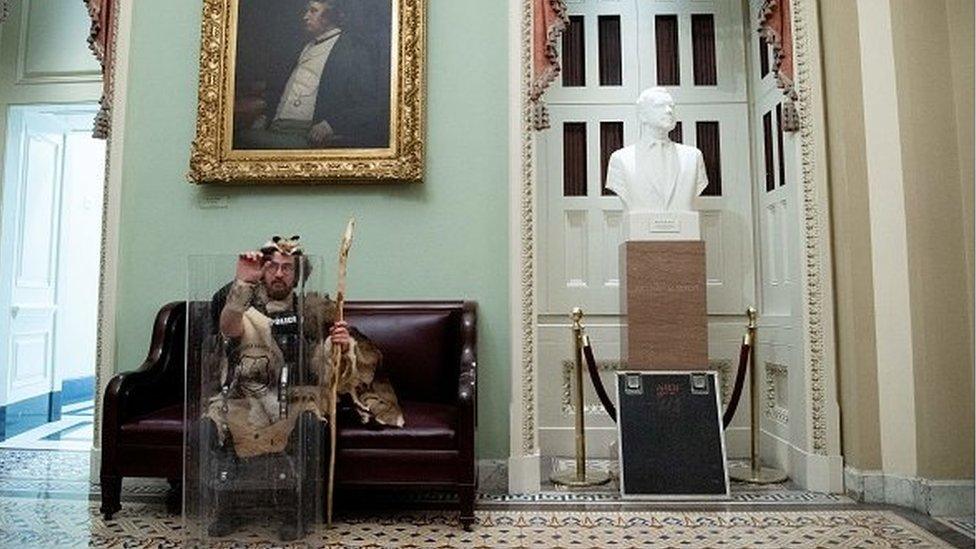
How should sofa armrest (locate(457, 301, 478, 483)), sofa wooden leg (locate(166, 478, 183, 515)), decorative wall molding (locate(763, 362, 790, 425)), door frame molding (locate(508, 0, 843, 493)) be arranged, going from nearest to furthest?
sofa armrest (locate(457, 301, 478, 483))
sofa wooden leg (locate(166, 478, 183, 515))
door frame molding (locate(508, 0, 843, 493))
decorative wall molding (locate(763, 362, 790, 425))

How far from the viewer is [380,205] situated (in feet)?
12.1

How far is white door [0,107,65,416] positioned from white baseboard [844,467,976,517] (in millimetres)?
6039

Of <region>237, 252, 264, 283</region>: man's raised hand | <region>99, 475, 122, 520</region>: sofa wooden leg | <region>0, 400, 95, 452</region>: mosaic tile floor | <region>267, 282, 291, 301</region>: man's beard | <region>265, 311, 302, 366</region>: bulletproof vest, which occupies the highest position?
<region>237, 252, 264, 283</region>: man's raised hand

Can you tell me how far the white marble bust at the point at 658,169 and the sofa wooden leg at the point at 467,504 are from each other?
1767 mm

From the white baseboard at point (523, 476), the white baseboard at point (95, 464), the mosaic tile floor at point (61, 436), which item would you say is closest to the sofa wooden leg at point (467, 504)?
the white baseboard at point (523, 476)

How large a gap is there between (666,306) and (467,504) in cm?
150

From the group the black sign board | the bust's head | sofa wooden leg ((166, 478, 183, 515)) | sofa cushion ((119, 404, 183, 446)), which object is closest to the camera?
sofa cushion ((119, 404, 183, 446))

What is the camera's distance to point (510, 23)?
3.70 m

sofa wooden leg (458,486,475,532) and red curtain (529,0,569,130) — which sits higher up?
red curtain (529,0,569,130)

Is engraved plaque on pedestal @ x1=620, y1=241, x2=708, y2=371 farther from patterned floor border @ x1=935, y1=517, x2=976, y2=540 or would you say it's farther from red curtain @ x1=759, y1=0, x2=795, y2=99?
patterned floor border @ x1=935, y1=517, x2=976, y2=540

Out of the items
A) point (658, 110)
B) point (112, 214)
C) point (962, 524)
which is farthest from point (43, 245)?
point (962, 524)

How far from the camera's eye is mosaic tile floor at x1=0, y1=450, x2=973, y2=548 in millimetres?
2691

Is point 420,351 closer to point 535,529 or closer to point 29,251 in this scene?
point 535,529

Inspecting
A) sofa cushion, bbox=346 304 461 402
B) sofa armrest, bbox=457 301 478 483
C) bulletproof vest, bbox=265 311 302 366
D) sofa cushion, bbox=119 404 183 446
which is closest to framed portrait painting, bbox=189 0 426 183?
sofa cushion, bbox=346 304 461 402
